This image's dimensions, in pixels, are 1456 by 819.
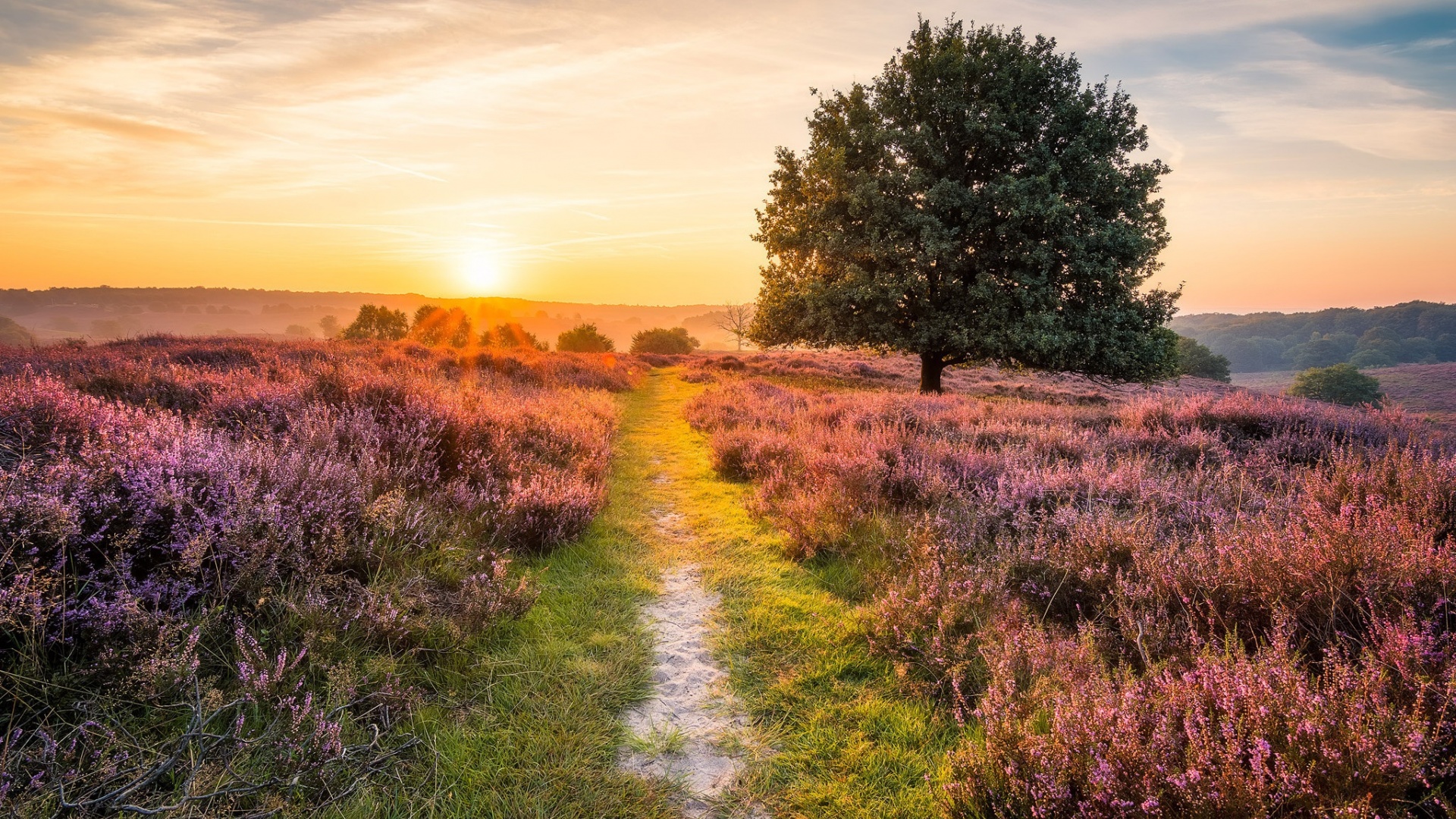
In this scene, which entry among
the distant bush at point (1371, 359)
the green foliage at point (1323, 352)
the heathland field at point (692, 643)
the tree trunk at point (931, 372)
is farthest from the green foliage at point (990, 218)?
the green foliage at point (1323, 352)

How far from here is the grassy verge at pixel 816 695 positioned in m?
2.71

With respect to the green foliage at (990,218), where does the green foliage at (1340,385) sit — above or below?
below

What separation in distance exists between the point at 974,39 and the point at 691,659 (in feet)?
61.9

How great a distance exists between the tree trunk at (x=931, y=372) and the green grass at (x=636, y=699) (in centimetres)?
1447

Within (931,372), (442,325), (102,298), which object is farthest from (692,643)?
(102,298)

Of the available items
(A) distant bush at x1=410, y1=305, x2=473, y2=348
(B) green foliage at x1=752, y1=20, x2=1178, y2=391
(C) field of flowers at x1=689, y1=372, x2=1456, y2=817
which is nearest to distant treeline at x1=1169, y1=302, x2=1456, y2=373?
(B) green foliage at x1=752, y1=20, x2=1178, y2=391

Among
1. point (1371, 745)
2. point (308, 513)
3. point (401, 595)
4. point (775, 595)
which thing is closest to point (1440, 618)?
point (1371, 745)

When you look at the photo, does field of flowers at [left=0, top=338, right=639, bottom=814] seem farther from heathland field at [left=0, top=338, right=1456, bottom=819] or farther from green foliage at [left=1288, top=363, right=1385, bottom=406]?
green foliage at [left=1288, top=363, right=1385, bottom=406]

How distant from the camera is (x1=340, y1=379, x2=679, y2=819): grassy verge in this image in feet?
8.32

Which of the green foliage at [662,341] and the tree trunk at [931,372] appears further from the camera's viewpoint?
the green foliage at [662,341]

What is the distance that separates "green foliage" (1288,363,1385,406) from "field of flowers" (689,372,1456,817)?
159ft

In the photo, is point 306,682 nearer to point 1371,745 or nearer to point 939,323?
point 1371,745

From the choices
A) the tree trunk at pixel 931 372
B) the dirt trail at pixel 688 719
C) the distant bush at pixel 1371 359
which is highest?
the distant bush at pixel 1371 359

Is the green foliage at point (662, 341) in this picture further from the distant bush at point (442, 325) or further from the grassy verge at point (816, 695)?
the grassy verge at point (816, 695)
